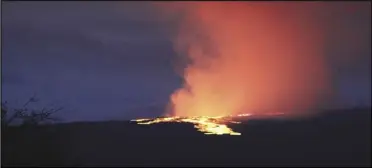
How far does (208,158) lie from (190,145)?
1.32m

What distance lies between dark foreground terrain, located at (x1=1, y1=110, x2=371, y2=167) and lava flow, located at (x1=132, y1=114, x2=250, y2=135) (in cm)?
55

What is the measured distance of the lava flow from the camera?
22703mm

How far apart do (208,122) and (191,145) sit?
4.20 m

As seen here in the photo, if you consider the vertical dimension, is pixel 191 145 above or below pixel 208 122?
below

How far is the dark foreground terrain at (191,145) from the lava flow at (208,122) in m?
0.55

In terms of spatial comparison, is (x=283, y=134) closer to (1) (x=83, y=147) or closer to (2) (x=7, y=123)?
(1) (x=83, y=147)

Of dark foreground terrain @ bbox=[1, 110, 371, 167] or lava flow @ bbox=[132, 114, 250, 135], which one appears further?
lava flow @ bbox=[132, 114, 250, 135]

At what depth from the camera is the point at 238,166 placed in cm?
1944

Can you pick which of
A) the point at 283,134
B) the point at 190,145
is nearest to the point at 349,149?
the point at 283,134

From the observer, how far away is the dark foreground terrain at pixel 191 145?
1756 centimetres

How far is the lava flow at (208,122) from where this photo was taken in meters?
22.7

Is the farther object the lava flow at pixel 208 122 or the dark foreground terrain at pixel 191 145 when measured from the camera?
the lava flow at pixel 208 122

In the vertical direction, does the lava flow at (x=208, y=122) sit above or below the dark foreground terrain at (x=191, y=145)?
above

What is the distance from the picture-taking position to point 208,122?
25062mm
